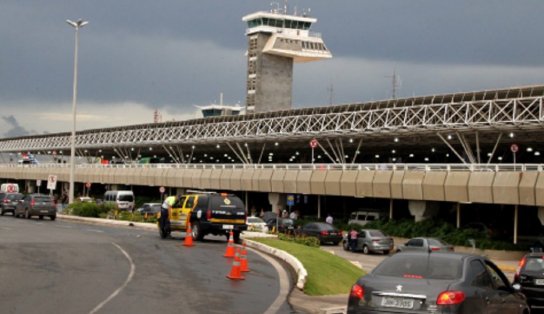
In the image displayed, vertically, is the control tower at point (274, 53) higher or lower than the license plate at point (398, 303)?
higher

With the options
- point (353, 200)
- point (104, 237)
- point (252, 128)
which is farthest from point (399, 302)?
point (252, 128)

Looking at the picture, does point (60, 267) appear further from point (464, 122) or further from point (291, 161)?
point (291, 161)

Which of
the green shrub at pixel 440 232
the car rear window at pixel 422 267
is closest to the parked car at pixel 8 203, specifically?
the green shrub at pixel 440 232

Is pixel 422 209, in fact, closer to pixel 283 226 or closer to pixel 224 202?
pixel 283 226

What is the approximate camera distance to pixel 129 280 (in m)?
18.2

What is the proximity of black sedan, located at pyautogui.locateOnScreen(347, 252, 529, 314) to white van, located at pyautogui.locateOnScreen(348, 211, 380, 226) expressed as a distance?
49.2m

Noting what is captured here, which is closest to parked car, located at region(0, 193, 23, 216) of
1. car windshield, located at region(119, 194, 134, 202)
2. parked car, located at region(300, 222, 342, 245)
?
car windshield, located at region(119, 194, 134, 202)

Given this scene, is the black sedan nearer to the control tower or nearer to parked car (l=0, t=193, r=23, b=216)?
parked car (l=0, t=193, r=23, b=216)

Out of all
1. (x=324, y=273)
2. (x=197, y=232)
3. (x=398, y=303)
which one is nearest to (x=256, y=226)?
(x=197, y=232)

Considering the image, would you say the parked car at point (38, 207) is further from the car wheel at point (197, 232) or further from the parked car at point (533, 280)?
the parked car at point (533, 280)

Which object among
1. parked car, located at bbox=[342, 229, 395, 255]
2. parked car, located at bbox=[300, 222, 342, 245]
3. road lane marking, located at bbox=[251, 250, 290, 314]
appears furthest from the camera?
parked car, located at bbox=[300, 222, 342, 245]

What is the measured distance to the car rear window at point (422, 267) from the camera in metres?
11.5

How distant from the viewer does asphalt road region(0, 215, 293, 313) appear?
47.8 ft

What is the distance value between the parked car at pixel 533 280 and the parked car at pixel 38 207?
37.5m
